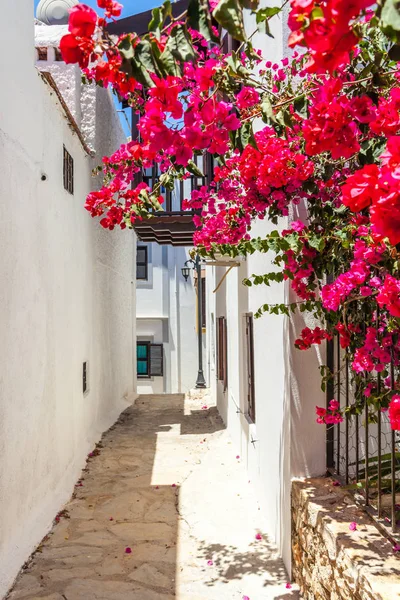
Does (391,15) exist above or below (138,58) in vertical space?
below

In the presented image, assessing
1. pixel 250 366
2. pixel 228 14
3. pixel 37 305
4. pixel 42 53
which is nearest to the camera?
pixel 228 14

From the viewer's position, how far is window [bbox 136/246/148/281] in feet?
66.4

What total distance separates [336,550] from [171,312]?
57.9 ft

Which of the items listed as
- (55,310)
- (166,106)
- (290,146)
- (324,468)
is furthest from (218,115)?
(55,310)

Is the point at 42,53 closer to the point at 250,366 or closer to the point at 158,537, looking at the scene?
the point at 250,366

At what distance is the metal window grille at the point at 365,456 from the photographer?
9.46ft

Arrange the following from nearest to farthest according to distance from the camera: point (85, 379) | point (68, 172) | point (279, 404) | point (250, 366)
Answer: point (279, 404) → point (250, 366) → point (68, 172) → point (85, 379)

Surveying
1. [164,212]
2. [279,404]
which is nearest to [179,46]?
[279,404]

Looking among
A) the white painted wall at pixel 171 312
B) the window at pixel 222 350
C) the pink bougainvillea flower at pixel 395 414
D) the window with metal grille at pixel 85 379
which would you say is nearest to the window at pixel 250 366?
the window at pixel 222 350

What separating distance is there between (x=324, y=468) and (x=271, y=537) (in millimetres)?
1282

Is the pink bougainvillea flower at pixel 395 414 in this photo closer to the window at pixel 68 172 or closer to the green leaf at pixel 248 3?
the green leaf at pixel 248 3

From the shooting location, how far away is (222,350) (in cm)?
988

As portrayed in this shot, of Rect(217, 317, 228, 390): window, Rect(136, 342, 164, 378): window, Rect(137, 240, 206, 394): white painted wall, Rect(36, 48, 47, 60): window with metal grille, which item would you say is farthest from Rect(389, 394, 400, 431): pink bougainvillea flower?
Rect(136, 342, 164, 378): window

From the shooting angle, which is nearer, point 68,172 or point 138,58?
point 138,58
